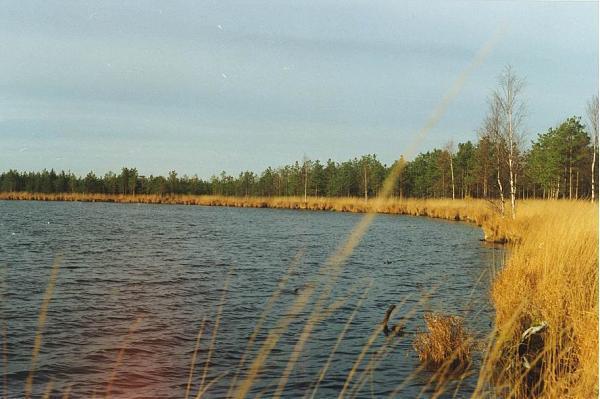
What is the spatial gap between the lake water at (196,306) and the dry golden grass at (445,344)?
0.89 feet

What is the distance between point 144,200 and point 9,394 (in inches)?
3209

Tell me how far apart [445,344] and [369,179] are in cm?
7326

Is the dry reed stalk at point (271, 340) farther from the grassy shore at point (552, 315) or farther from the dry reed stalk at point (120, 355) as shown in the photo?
the grassy shore at point (552, 315)

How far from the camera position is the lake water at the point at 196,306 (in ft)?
25.0

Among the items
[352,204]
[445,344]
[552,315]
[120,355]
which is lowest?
[120,355]

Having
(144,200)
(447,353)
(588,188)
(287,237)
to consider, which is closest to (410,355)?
(447,353)

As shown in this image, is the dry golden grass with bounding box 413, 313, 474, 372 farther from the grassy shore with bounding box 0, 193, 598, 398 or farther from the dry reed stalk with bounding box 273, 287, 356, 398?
the dry reed stalk with bounding box 273, 287, 356, 398

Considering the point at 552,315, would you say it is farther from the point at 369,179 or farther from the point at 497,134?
the point at 369,179

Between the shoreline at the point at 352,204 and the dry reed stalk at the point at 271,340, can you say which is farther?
the shoreline at the point at 352,204

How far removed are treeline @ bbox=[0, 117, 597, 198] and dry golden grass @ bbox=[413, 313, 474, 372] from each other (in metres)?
45.7

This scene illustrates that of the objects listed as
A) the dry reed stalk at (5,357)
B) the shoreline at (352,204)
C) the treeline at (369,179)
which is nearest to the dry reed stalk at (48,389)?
the dry reed stalk at (5,357)

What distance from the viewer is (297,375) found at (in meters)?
7.66

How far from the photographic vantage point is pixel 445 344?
793 cm

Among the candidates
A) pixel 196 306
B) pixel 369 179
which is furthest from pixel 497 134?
pixel 369 179
